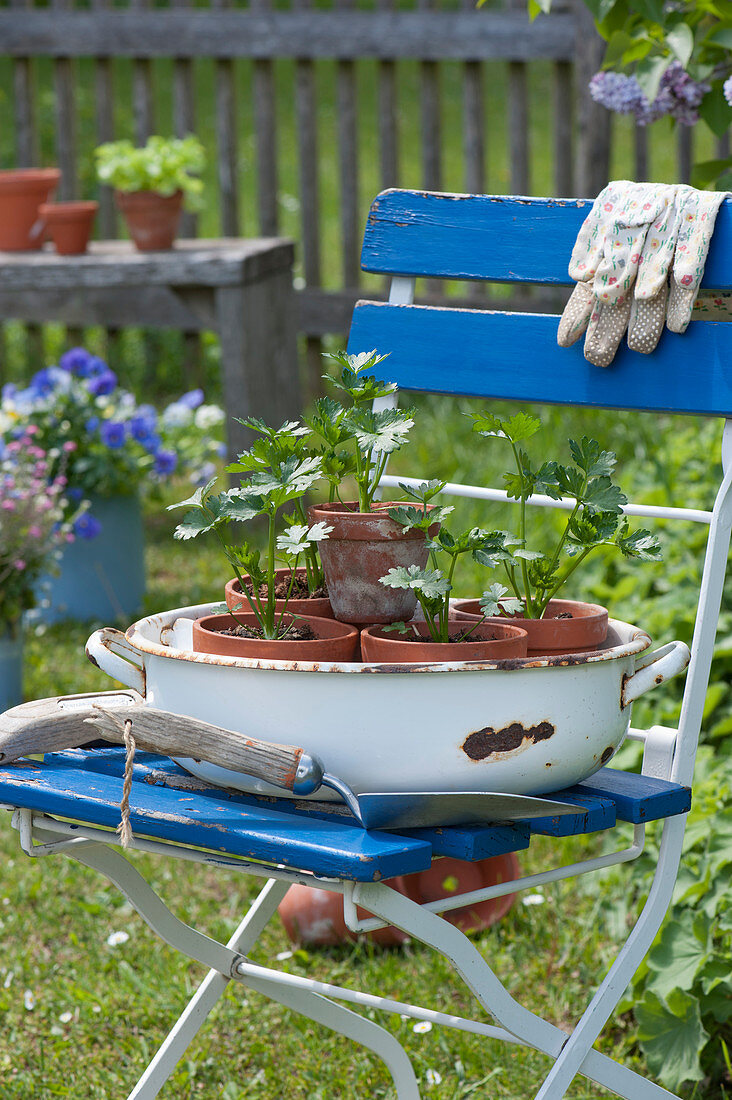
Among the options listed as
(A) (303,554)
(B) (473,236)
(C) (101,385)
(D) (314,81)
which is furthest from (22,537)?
(D) (314,81)

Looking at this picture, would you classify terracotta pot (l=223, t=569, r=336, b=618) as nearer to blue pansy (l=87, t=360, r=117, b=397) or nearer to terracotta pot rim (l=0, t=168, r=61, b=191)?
blue pansy (l=87, t=360, r=117, b=397)

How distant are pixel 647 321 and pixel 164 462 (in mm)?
2596

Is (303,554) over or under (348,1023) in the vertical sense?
over

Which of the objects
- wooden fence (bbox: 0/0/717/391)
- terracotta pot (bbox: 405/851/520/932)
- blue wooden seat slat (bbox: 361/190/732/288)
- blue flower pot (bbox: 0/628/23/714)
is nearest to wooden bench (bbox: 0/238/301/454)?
wooden fence (bbox: 0/0/717/391)

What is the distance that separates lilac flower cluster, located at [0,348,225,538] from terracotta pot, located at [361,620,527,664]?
2.64m

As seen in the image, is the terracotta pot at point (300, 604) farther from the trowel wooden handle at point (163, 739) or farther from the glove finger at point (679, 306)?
the glove finger at point (679, 306)

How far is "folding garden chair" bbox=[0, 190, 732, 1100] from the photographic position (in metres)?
1.12

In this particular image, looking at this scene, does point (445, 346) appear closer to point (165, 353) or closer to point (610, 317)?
point (610, 317)

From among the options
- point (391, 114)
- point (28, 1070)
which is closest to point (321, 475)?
point (28, 1070)

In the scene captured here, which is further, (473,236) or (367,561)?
(473,236)

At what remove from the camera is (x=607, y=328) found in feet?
5.00

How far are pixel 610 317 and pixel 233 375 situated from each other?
9.67 ft

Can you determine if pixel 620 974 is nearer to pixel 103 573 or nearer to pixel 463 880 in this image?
pixel 463 880

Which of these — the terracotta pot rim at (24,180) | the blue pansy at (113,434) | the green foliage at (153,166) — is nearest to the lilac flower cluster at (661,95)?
the blue pansy at (113,434)
